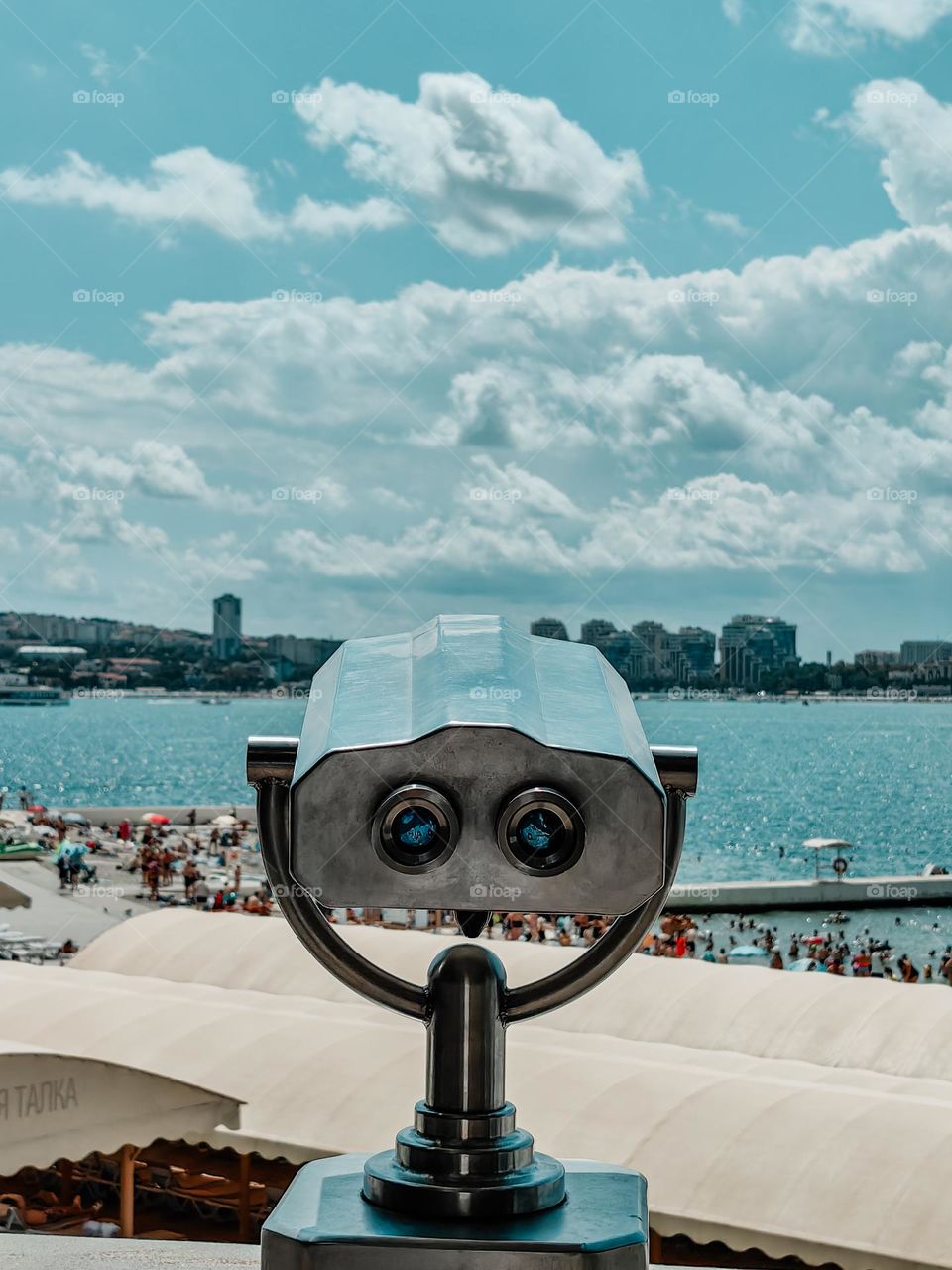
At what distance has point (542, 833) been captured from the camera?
74 centimetres

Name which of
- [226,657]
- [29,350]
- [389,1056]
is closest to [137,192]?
[29,350]

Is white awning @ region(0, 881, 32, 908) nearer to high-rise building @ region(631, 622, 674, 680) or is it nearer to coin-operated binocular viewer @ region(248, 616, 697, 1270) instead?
high-rise building @ region(631, 622, 674, 680)

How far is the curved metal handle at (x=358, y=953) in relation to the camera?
2.76 ft

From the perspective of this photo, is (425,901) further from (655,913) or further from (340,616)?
(340,616)

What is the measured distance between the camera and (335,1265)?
2.53 feet

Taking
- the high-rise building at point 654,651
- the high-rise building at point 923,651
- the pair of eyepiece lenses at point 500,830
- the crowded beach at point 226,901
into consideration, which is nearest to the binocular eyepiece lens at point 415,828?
the pair of eyepiece lenses at point 500,830

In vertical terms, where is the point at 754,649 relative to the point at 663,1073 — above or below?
above

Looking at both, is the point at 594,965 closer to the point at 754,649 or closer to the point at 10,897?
the point at 10,897

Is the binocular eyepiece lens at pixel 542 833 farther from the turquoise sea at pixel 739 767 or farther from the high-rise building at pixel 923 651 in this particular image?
the high-rise building at pixel 923 651

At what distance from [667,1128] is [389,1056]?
1.75 m

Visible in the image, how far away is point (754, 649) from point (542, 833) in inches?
2342

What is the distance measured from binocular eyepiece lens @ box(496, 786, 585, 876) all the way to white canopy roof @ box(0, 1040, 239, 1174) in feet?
17.7

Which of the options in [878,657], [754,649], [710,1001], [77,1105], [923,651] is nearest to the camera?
[77,1105]

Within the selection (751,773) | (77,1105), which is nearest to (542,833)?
(77,1105)
